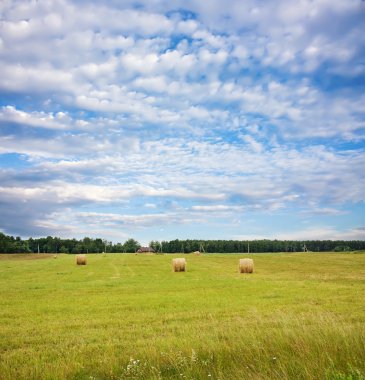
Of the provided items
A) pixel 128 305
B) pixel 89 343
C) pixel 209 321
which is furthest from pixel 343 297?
pixel 89 343

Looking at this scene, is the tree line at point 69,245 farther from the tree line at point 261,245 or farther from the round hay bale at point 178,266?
the round hay bale at point 178,266

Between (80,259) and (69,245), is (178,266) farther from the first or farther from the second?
(69,245)

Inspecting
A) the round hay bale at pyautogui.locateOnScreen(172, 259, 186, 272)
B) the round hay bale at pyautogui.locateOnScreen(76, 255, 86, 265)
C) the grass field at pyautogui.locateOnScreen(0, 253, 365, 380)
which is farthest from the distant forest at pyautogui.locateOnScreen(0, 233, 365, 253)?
the grass field at pyautogui.locateOnScreen(0, 253, 365, 380)

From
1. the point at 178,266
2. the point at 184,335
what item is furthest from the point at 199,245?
the point at 184,335

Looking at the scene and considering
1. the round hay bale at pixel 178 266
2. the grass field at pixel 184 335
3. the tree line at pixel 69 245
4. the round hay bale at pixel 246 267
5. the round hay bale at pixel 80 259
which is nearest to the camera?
the grass field at pixel 184 335

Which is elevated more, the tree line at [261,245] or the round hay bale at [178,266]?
the tree line at [261,245]

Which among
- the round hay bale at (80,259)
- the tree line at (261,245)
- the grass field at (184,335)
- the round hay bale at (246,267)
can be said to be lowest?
the grass field at (184,335)

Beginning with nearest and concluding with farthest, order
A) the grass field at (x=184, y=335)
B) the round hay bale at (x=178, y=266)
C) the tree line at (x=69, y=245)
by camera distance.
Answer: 1. the grass field at (x=184, y=335)
2. the round hay bale at (x=178, y=266)
3. the tree line at (x=69, y=245)

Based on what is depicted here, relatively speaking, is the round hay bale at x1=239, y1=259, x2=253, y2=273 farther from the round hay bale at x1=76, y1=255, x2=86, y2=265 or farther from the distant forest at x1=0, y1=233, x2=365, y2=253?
the distant forest at x1=0, y1=233, x2=365, y2=253

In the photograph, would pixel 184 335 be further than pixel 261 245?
No

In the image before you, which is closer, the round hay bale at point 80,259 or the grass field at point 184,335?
Result: the grass field at point 184,335

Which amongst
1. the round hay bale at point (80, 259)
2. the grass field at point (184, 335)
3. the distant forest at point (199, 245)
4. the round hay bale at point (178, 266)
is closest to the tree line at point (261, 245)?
the distant forest at point (199, 245)

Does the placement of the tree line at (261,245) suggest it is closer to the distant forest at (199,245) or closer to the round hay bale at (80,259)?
the distant forest at (199,245)

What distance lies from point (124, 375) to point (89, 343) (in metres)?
3.23
